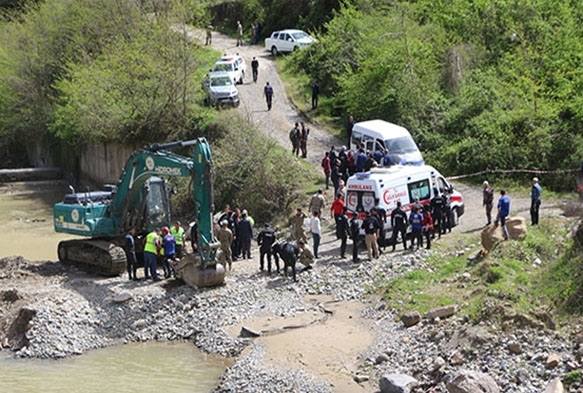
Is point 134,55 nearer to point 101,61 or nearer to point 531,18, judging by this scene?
point 101,61

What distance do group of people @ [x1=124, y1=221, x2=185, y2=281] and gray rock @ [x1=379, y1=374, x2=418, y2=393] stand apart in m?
9.22

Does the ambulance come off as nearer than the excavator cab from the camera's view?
Yes

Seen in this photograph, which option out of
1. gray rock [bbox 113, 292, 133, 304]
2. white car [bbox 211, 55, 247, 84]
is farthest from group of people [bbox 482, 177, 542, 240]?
white car [bbox 211, 55, 247, 84]

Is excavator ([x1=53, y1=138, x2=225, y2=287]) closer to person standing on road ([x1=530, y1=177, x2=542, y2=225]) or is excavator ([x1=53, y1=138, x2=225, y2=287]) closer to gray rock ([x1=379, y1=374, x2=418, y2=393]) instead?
gray rock ([x1=379, y1=374, x2=418, y2=393])

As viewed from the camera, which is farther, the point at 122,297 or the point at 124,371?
the point at 122,297

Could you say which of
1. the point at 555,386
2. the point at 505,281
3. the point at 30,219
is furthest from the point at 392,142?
the point at 30,219

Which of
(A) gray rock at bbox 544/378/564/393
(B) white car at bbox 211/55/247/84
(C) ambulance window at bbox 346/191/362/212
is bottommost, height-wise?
(A) gray rock at bbox 544/378/564/393

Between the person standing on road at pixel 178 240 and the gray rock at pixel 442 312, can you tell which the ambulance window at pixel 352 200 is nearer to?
the person standing on road at pixel 178 240

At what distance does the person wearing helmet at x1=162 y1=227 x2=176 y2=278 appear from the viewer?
88.0ft

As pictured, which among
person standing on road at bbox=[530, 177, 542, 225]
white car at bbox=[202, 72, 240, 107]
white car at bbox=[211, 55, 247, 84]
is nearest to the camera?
person standing on road at bbox=[530, 177, 542, 225]

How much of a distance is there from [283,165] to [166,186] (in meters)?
6.69

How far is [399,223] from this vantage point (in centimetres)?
2677

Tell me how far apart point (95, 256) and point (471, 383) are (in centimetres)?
1404

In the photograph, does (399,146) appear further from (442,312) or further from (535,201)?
(442,312)
